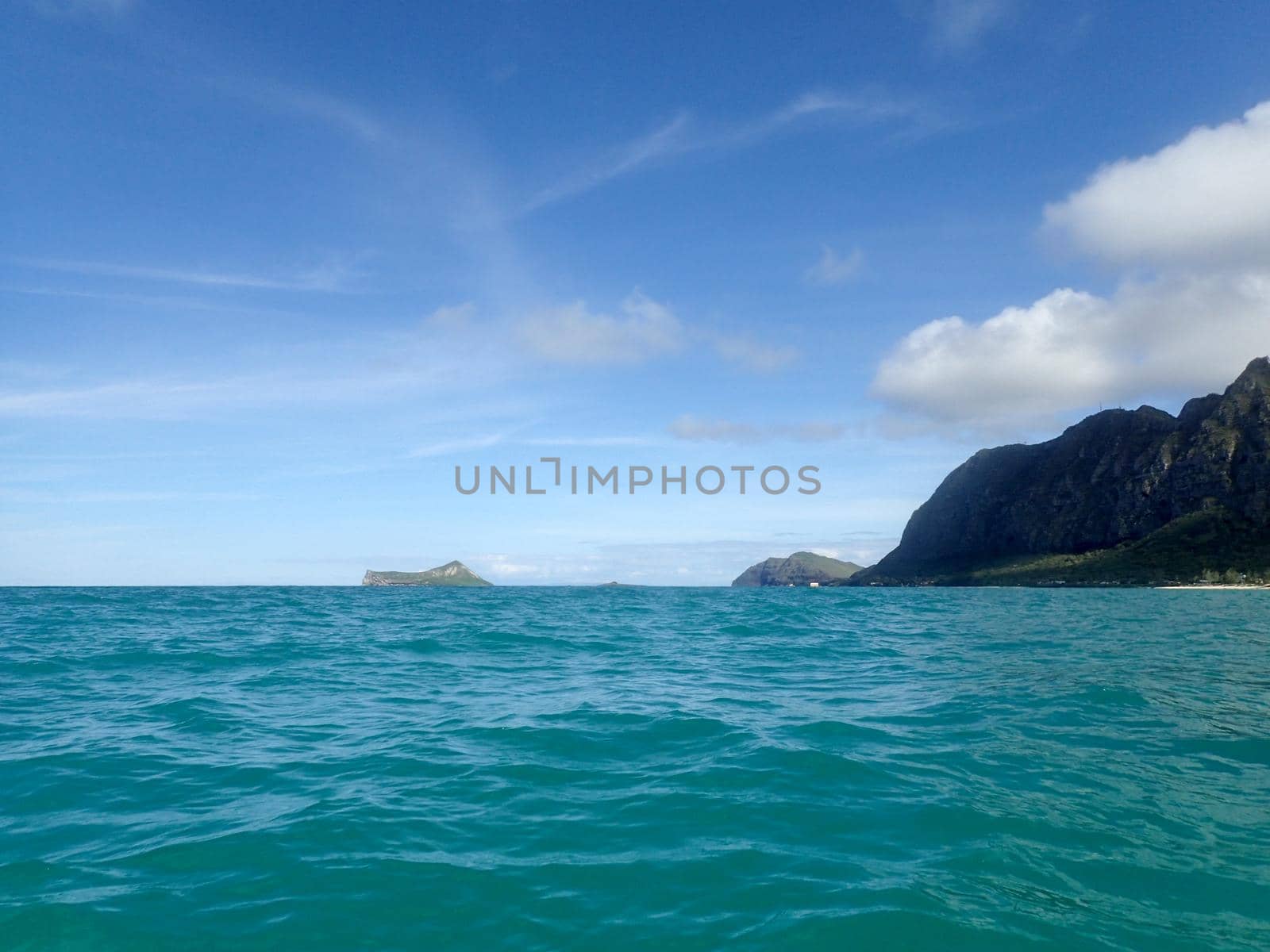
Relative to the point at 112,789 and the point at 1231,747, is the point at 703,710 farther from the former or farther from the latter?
the point at 112,789

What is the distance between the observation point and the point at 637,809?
450 inches

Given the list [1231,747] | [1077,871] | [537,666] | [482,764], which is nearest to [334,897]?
[482,764]

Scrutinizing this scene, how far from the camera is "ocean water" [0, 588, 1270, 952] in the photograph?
7922mm

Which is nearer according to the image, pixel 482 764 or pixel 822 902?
pixel 822 902

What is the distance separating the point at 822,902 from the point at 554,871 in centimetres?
324

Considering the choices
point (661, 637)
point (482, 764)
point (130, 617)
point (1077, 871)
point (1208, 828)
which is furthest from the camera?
point (130, 617)

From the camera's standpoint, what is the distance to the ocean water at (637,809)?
312 inches

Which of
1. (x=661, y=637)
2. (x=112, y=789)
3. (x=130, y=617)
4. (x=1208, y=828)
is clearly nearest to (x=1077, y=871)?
(x=1208, y=828)

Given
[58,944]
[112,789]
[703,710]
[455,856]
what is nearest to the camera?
[58,944]

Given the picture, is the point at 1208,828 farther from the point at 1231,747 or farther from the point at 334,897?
the point at 334,897

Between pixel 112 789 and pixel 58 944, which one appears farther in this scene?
pixel 112 789

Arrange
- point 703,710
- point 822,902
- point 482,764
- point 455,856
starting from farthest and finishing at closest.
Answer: point 703,710 < point 482,764 < point 455,856 < point 822,902

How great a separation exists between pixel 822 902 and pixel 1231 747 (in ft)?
36.6

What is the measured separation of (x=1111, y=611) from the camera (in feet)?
Result: 206
